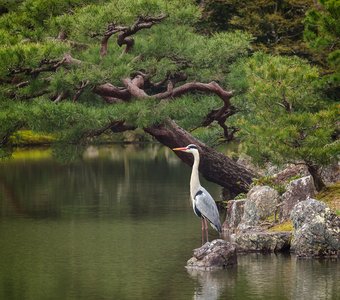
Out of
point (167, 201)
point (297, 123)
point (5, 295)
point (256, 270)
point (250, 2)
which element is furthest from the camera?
point (250, 2)

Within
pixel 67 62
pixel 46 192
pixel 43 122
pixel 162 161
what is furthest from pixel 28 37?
pixel 162 161

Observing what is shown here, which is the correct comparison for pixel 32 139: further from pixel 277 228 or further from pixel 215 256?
pixel 215 256

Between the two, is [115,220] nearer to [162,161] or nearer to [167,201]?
[167,201]

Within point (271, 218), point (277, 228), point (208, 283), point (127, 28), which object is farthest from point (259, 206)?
point (127, 28)

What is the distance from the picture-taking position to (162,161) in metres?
54.2

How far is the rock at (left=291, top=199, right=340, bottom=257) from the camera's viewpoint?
18.9 meters

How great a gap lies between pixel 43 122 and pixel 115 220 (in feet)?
14.0

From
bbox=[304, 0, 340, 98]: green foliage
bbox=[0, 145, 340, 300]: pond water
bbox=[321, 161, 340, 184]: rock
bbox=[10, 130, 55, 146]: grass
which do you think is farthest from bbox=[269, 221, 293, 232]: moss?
Result: bbox=[10, 130, 55, 146]: grass

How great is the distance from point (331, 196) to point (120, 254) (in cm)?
534

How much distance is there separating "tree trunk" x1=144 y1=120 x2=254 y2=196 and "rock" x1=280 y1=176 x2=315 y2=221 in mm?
5674

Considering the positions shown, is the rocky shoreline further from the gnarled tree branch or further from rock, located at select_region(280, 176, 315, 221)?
the gnarled tree branch

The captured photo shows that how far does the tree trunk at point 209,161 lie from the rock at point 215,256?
880cm

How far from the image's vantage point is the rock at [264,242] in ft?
65.8

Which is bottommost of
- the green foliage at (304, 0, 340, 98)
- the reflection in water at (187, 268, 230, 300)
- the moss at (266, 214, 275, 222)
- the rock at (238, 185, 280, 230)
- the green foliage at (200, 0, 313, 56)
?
the reflection in water at (187, 268, 230, 300)
